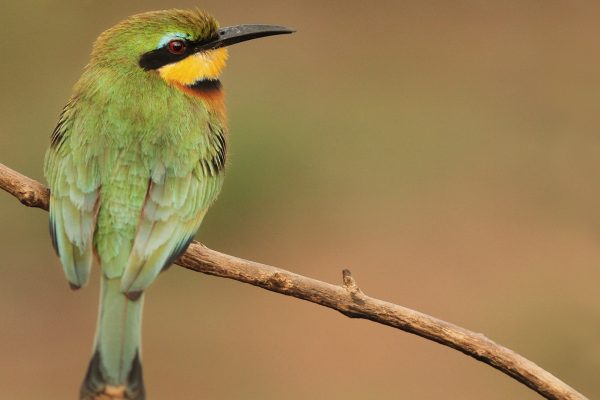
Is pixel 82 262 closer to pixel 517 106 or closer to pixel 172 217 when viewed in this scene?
pixel 172 217

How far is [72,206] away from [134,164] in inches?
7.1

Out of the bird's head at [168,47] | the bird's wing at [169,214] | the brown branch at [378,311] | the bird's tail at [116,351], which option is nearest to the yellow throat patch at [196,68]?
the bird's head at [168,47]

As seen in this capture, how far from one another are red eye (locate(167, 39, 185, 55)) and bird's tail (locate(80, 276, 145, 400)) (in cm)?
70

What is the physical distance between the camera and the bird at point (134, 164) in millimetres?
2895

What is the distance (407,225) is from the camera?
244 inches

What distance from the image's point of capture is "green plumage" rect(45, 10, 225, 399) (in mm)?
2893

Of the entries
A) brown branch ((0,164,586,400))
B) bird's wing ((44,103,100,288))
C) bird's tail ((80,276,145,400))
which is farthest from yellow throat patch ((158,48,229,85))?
bird's tail ((80,276,145,400))

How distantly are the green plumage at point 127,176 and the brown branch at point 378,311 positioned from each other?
0.38 feet

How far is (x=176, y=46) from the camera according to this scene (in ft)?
11.0

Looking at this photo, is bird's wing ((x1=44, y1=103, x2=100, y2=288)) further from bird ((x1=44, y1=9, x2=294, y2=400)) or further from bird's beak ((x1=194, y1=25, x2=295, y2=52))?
bird's beak ((x1=194, y1=25, x2=295, y2=52))

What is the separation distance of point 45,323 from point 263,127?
1.50 m

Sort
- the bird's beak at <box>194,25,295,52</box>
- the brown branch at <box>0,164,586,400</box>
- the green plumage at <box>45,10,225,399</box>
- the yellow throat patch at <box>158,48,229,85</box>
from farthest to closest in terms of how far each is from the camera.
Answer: the bird's beak at <box>194,25,295,52</box> → the yellow throat patch at <box>158,48,229,85</box> → the green plumage at <box>45,10,225,399</box> → the brown branch at <box>0,164,586,400</box>

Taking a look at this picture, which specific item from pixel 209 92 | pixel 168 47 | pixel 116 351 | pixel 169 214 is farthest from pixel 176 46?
pixel 116 351

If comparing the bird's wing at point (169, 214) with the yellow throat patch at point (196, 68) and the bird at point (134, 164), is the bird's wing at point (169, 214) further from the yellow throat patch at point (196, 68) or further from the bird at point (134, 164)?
the yellow throat patch at point (196, 68)
